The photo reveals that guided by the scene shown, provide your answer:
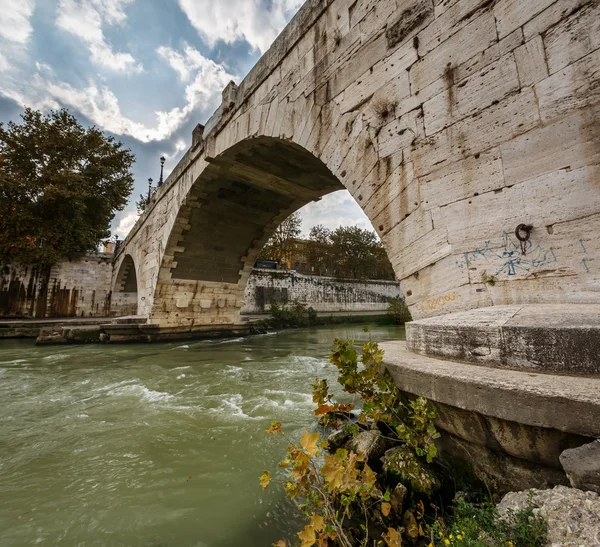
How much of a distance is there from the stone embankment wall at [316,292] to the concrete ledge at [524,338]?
712 inches

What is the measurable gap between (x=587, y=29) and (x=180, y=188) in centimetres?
861

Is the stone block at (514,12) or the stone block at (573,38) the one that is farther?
the stone block at (514,12)

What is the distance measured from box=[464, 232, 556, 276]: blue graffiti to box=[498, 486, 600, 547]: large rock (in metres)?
1.38

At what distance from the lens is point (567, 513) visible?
85 centimetres

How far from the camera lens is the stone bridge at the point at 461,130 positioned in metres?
1.86

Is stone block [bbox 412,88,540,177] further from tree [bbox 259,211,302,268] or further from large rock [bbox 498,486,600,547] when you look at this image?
tree [bbox 259,211,302,268]

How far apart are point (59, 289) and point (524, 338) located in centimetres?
1995

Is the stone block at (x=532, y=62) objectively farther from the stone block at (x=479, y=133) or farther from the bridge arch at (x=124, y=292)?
the bridge arch at (x=124, y=292)

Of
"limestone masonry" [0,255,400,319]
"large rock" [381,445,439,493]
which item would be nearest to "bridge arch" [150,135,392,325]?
"large rock" [381,445,439,493]

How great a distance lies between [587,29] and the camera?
6.13 ft

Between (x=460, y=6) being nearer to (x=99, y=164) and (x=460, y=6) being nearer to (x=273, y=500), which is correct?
(x=273, y=500)

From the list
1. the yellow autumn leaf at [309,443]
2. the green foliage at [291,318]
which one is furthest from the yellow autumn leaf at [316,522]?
the green foliage at [291,318]

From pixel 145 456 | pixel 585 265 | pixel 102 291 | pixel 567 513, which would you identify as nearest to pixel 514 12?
pixel 585 265

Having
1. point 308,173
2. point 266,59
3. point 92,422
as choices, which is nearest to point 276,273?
point 308,173
